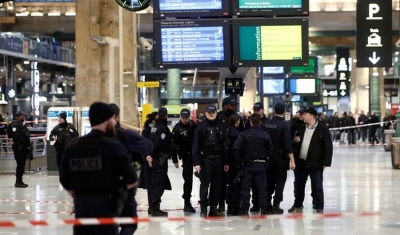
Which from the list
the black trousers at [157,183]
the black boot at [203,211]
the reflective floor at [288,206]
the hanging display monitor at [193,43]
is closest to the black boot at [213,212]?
the black boot at [203,211]

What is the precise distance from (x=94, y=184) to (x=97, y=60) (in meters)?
18.0

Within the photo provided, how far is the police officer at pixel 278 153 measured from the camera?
50.7ft

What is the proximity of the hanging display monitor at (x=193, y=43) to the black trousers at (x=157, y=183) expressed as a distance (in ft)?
14.7

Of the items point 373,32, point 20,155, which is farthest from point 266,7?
point 373,32

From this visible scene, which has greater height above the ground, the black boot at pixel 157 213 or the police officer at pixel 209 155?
the police officer at pixel 209 155

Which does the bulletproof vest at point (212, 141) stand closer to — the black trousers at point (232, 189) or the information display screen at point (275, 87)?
the black trousers at point (232, 189)

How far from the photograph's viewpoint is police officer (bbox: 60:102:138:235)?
304 inches

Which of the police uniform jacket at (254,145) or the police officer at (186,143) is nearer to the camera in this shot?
the police uniform jacket at (254,145)

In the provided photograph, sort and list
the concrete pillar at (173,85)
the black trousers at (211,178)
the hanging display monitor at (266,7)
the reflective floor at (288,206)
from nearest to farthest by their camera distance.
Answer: the reflective floor at (288,206)
the black trousers at (211,178)
the hanging display monitor at (266,7)
the concrete pillar at (173,85)

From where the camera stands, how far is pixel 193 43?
1925cm

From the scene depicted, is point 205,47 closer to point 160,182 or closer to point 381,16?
point 160,182

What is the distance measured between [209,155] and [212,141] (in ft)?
0.77

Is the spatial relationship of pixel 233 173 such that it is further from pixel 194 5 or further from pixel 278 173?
pixel 194 5

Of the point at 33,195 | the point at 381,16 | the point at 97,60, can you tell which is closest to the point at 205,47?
the point at 33,195
